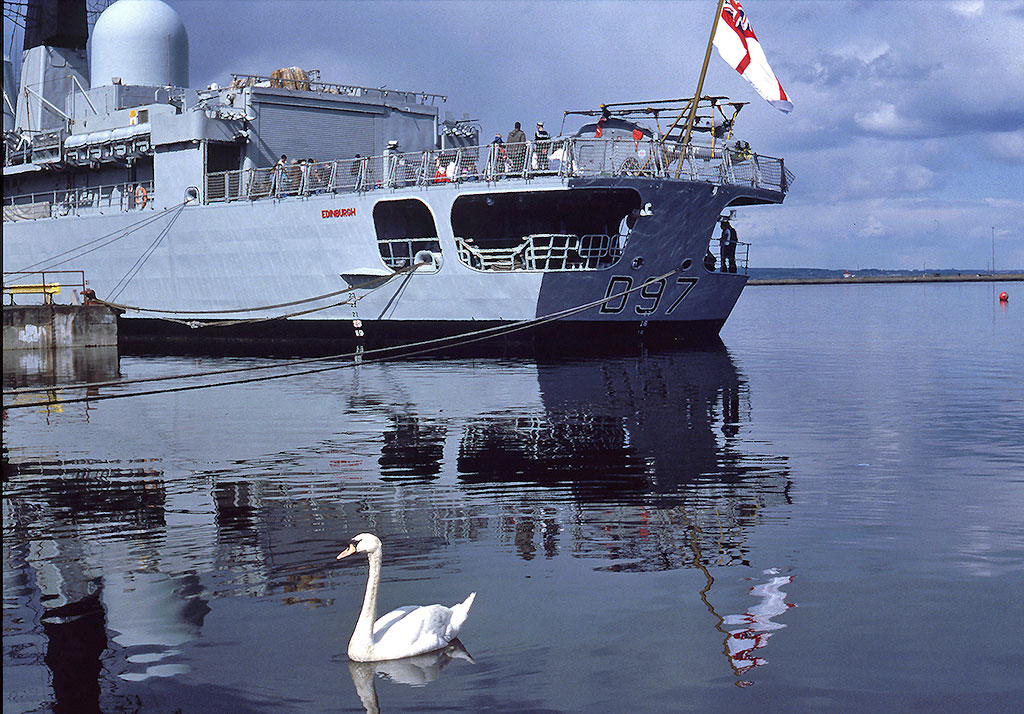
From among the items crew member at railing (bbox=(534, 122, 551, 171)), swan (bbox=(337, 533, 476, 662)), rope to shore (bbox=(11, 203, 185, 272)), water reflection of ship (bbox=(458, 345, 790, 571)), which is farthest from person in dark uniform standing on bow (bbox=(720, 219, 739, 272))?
swan (bbox=(337, 533, 476, 662))

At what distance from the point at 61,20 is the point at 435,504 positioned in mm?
43917

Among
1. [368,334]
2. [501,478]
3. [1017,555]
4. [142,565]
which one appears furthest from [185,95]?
[1017,555]

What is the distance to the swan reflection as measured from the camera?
716 cm

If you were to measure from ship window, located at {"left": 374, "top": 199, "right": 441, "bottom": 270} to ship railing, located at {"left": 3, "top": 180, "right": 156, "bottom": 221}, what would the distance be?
33.0 feet

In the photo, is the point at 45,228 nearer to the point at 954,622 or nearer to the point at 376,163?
the point at 376,163

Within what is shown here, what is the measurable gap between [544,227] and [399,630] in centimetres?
3155

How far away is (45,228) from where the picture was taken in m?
47.1

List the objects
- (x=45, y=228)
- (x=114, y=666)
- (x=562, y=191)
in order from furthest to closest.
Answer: (x=45, y=228), (x=562, y=191), (x=114, y=666)

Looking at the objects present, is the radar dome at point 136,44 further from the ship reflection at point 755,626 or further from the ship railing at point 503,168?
the ship reflection at point 755,626

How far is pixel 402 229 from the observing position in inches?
1539

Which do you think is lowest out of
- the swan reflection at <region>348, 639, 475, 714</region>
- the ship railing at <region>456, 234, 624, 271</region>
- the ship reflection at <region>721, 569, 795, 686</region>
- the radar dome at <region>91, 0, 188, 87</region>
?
the swan reflection at <region>348, 639, 475, 714</region>

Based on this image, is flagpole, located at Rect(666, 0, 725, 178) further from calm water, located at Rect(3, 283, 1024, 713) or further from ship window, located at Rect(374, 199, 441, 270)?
calm water, located at Rect(3, 283, 1024, 713)

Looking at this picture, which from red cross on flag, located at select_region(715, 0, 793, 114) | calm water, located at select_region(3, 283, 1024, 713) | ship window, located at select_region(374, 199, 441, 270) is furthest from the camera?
ship window, located at select_region(374, 199, 441, 270)

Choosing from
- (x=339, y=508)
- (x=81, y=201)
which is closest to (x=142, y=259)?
(x=81, y=201)
